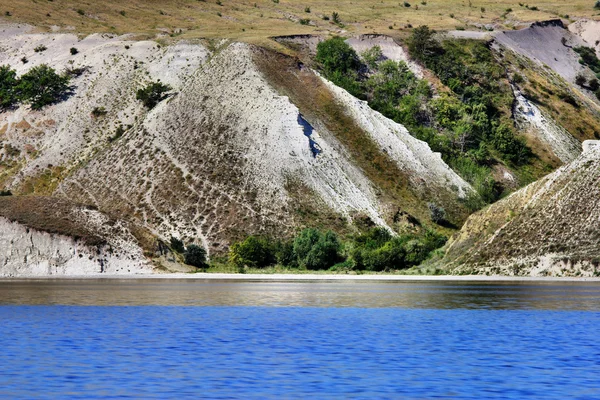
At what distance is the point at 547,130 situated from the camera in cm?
14875

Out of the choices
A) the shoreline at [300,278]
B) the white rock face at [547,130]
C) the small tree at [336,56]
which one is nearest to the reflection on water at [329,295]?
the shoreline at [300,278]

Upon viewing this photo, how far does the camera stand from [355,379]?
26.0 metres

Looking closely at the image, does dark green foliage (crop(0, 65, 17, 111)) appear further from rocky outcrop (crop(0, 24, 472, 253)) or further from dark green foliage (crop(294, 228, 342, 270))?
dark green foliage (crop(294, 228, 342, 270))

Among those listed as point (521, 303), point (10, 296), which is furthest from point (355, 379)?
point (10, 296)

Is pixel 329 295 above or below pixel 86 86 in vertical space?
below

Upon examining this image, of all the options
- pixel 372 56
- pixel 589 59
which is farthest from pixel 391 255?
pixel 589 59

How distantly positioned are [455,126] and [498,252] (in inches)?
2475

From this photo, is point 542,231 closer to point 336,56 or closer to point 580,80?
point 336,56

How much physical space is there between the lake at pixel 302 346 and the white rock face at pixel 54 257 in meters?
36.3

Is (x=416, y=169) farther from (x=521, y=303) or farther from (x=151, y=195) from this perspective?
(x=521, y=303)

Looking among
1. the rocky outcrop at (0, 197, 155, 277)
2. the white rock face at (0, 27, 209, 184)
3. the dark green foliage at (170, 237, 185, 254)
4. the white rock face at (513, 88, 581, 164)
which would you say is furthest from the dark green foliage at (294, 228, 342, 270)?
the white rock face at (513, 88, 581, 164)

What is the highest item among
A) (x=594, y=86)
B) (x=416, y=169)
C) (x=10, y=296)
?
(x=594, y=86)

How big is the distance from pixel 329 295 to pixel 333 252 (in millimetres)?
36010

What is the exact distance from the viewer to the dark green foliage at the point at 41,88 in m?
141
